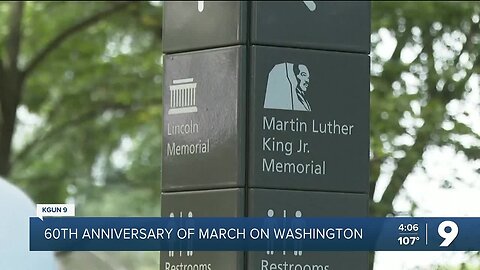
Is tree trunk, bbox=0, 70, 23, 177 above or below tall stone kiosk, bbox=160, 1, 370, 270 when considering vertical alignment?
above

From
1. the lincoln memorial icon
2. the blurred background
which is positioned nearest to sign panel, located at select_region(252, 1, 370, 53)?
the lincoln memorial icon

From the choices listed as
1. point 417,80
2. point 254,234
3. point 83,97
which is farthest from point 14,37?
point 254,234

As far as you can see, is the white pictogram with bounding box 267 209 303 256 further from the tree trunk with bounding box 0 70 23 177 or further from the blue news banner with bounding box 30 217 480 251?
the tree trunk with bounding box 0 70 23 177

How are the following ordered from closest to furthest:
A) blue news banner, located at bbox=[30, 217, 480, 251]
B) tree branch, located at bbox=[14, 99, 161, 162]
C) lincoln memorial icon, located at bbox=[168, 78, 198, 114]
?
blue news banner, located at bbox=[30, 217, 480, 251]
lincoln memorial icon, located at bbox=[168, 78, 198, 114]
tree branch, located at bbox=[14, 99, 161, 162]

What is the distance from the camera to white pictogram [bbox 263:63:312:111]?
20.9ft

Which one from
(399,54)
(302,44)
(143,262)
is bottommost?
(143,262)

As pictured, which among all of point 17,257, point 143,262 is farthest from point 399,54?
point 143,262

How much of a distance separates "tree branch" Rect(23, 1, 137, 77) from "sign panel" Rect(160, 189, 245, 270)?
10.4 meters

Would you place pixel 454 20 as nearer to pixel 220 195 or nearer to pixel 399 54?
pixel 399 54

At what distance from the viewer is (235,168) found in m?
6.23

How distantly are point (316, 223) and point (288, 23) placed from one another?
105cm

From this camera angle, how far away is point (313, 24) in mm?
6445

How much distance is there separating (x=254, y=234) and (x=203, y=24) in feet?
3.77

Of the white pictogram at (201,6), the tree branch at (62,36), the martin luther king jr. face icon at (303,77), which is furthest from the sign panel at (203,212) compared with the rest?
the tree branch at (62,36)
